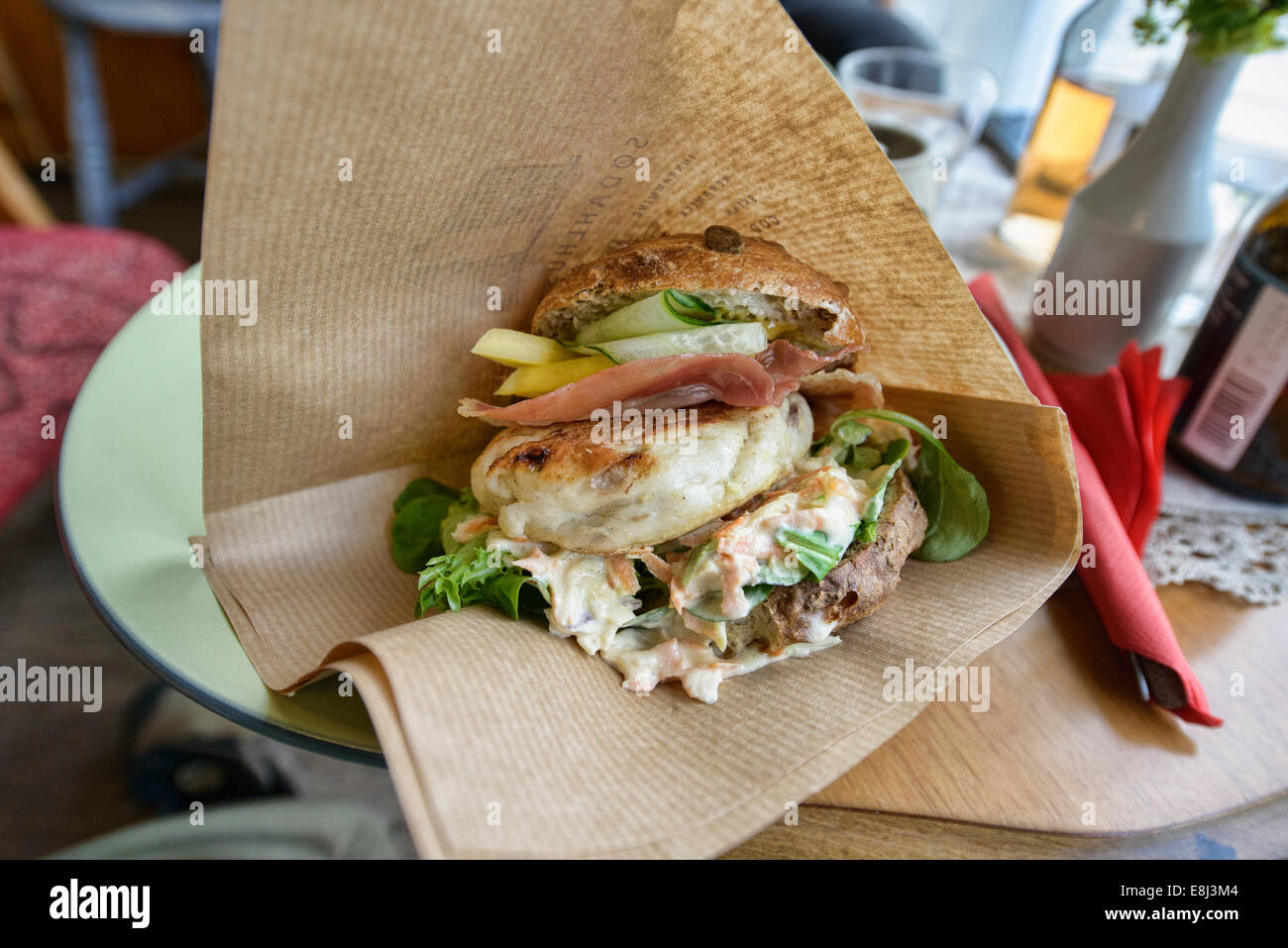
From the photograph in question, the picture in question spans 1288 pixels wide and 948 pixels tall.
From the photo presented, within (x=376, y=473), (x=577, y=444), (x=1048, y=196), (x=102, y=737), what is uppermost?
(x=1048, y=196)

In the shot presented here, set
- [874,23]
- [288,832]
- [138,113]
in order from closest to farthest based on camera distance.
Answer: [288,832] → [874,23] → [138,113]

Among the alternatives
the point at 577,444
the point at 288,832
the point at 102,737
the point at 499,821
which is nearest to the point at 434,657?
the point at 499,821

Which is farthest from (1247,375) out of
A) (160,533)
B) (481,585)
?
(160,533)

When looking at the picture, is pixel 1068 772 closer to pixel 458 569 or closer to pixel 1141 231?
pixel 458 569

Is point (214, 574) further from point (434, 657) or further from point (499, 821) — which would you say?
point (499, 821)
